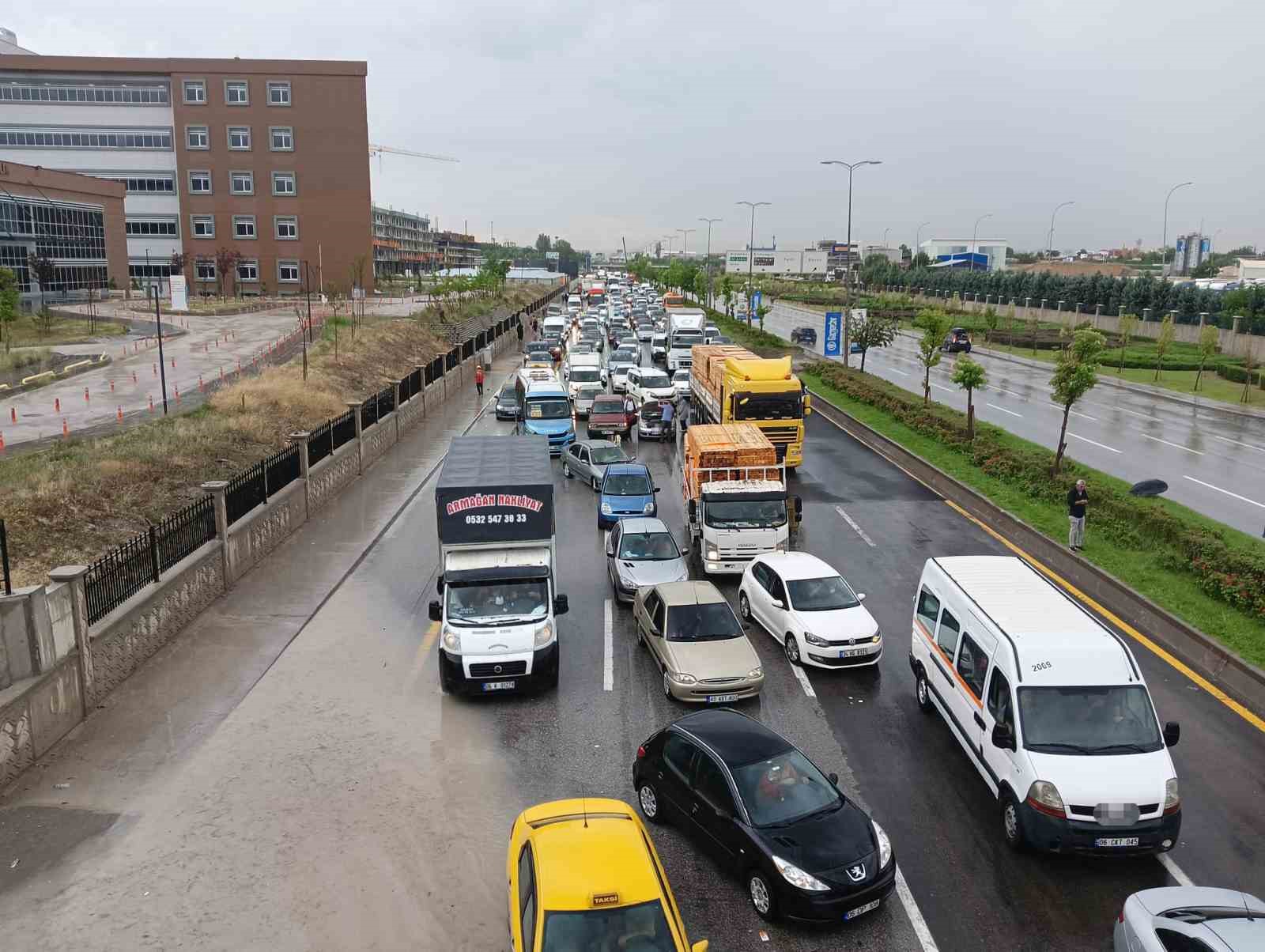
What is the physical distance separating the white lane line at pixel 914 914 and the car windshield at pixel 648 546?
886cm

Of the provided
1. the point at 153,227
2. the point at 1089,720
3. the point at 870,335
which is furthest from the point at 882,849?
the point at 153,227

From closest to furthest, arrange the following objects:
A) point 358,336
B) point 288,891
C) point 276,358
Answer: point 288,891
point 276,358
point 358,336

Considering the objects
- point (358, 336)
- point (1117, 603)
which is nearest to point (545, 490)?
point (1117, 603)

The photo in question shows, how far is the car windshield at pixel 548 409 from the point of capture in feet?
106

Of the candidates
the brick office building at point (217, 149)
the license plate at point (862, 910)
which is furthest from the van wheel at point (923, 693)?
the brick office building at point (217, 149)

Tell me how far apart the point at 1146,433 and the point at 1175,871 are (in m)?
29.4

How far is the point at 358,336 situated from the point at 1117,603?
140 feet

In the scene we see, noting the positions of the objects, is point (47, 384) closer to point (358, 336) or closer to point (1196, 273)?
point (358, 336)

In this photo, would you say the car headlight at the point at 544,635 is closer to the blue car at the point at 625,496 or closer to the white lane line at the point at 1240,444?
the blue car at the point at 625,496

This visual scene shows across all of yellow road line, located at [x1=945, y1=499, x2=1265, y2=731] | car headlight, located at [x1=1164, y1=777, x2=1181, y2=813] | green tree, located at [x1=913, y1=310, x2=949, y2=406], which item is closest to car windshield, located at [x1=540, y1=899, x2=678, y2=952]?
car headlight, located at [x1=1164, y1=777, x2=1181, y2=813]

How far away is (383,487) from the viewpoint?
87.9ft

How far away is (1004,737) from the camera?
1020cm

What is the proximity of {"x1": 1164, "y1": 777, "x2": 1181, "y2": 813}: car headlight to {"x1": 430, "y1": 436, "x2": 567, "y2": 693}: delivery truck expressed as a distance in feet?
26.2

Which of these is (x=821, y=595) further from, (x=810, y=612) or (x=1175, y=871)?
(x=1175, y=871)
